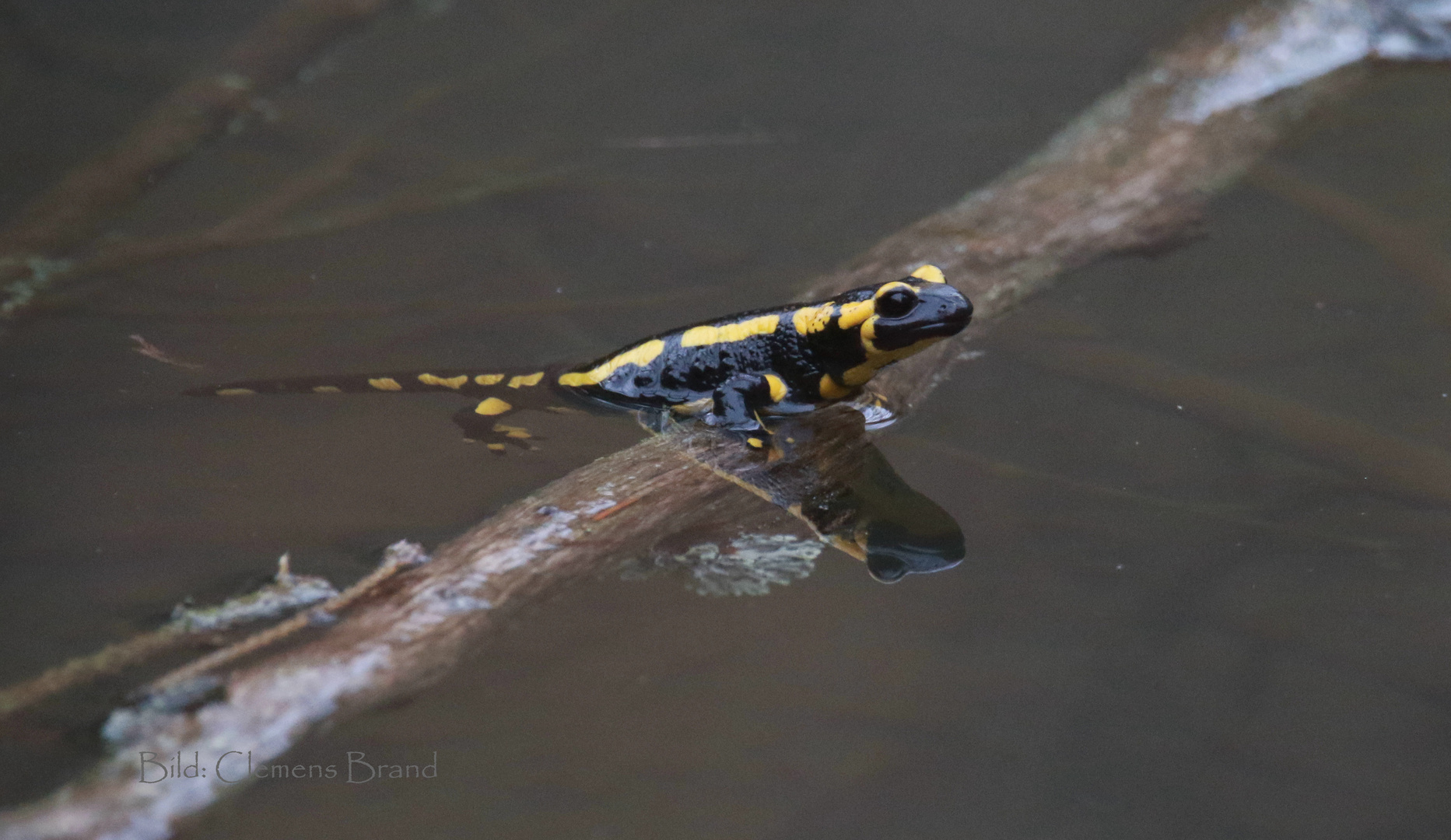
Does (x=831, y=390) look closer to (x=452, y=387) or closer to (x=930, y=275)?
(x=930, y=275)

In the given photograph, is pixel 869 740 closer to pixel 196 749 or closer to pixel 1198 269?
pixel 196 749

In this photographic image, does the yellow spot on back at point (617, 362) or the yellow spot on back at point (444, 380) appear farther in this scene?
the yellow spot on back at point (444, 380)

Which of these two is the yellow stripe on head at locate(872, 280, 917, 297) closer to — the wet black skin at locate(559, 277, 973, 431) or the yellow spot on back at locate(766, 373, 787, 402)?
the wet black skin at locate(559, 277, 973, 431)

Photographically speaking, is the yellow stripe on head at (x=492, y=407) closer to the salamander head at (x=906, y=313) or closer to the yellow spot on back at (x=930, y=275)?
the salamander head at (x=906, y=313)

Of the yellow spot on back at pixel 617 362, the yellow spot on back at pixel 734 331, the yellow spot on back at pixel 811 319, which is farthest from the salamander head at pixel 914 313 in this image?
the yellow spot on back at pixel 617 362

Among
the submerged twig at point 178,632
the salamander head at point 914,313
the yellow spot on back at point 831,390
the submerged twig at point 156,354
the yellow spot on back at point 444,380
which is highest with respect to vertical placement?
the submerged twig at point 156,354

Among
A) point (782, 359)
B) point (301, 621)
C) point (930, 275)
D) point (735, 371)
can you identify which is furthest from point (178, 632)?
point (930, 275)
